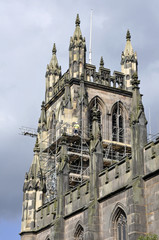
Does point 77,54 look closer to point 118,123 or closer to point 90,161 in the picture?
point 118,123

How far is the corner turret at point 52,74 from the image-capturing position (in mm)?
56362

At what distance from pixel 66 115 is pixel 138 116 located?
61.4 feet

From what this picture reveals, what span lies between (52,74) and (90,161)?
81.7 feet

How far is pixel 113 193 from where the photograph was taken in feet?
102

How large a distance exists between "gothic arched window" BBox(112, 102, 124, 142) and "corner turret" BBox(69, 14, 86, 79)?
5158 millimetres

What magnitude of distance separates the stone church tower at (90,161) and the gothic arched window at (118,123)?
3.9 inches

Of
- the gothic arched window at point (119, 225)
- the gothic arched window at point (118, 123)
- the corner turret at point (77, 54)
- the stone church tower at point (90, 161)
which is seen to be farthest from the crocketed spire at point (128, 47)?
the gothic arched window at point (119, 225)

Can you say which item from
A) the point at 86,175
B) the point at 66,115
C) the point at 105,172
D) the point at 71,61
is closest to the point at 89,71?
the point at 71,61

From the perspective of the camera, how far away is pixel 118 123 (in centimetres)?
5225

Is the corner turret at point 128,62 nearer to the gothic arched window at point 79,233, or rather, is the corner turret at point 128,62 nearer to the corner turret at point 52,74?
the corner turret at point 52,74

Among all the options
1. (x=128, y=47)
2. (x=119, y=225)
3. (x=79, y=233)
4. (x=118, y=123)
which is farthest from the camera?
(x=128, y=47)

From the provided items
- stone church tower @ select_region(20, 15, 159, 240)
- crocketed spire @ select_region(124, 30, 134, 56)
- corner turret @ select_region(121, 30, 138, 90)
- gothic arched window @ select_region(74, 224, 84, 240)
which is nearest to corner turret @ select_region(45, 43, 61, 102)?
stone church tower @ select_region(20, 15, 159, 240)

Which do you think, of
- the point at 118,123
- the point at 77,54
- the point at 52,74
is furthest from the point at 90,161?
the point at 52,74

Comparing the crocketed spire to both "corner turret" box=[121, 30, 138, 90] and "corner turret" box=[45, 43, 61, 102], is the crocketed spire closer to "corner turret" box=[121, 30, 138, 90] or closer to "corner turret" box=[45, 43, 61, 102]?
"corner turret" box=[121, 30, 138, 90]
